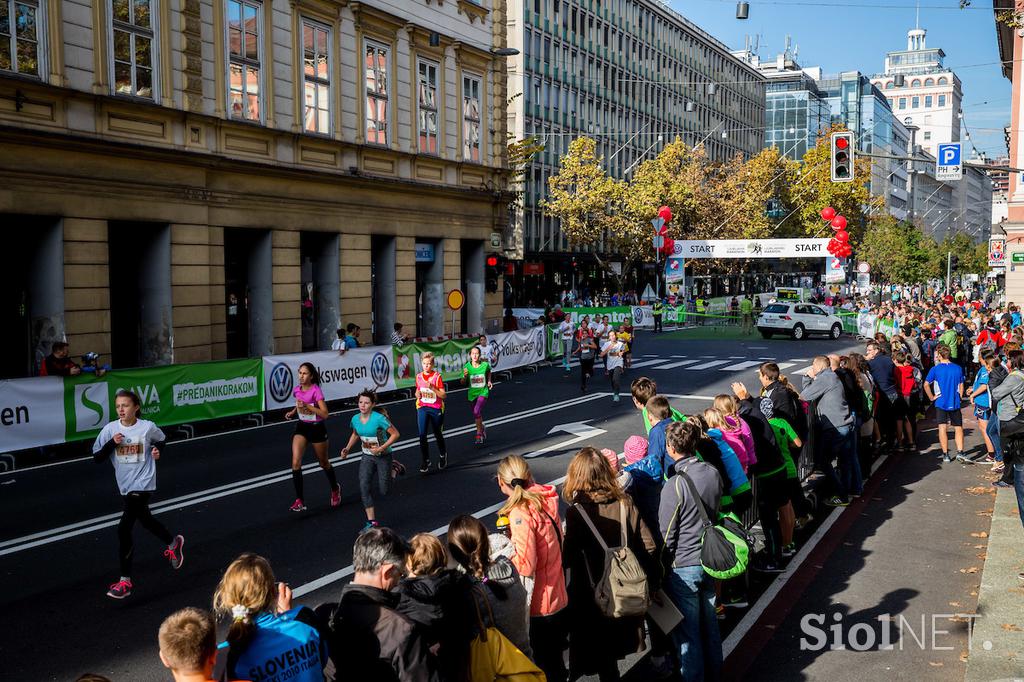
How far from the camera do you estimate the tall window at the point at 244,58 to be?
22.6 metres

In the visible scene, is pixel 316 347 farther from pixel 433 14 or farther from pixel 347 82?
pixel 433 14

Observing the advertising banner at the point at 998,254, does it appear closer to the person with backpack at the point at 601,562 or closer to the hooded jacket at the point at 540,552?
the person with backpack at the point at 601,562

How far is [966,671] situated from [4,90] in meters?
17.8

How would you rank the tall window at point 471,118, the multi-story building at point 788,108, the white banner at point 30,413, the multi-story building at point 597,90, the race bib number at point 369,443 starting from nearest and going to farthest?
the race bib number at point 369,443 → the white banner at point 30,413 → the tall window at point 471,118 → the multi-story building at point 597,90 → the multi-story building at point 788,108

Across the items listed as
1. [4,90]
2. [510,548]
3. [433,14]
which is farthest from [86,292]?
[510,548]

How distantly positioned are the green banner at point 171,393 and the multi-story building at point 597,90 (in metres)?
34.0

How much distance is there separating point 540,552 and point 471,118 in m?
27.5

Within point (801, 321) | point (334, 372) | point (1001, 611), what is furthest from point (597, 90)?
point (1001, 611)

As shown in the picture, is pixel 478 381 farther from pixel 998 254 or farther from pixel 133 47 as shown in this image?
pixel 998 254

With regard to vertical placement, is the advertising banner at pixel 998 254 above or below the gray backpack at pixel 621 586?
above

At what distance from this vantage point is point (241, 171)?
2277 cm

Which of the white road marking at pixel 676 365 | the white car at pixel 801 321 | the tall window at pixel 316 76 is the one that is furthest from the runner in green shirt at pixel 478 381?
the white car at pixel 801 321

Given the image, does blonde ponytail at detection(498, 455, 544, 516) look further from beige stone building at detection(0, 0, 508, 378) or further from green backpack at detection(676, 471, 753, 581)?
beige stone building at detection(0, 0, 508, 378)

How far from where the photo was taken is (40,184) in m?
18.2
